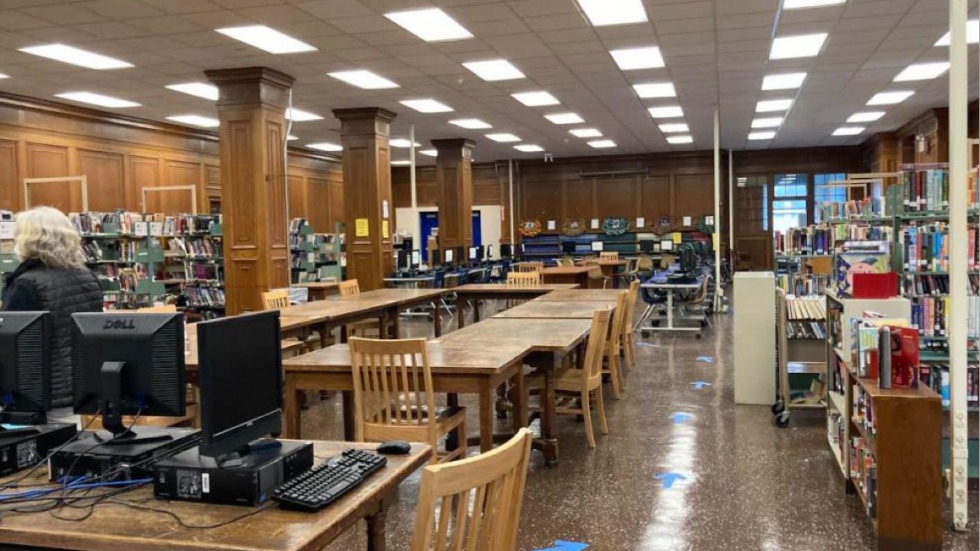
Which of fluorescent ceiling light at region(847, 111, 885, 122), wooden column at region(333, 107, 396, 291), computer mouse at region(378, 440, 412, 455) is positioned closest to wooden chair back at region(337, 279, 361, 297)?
wooden column at region(333, 107, 396, 291)

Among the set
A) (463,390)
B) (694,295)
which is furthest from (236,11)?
(694,295)

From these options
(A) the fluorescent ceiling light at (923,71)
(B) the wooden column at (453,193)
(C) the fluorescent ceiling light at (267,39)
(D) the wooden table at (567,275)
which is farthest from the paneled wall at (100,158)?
(A) the fluorescent ceiling light at (923,71)

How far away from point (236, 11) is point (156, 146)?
7438 millimetres

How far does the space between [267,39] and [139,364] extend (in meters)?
6.35

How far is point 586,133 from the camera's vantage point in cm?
1596

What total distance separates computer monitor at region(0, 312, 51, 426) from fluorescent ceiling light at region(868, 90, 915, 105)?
12.1m

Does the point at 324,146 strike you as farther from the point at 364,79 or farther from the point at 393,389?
the point at 393,389

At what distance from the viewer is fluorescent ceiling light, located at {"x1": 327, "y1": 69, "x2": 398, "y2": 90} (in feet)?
31.4

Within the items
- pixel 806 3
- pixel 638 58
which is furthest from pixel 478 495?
pixel 638 58

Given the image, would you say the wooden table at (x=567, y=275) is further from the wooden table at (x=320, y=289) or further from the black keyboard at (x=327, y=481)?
the black keyboard at (x=327, y=481)

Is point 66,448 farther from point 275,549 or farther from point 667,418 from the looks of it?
point 667,418

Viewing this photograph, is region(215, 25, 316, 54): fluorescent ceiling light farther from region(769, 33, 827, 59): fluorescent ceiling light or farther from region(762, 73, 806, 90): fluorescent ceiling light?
region(762, 73, 806, 90): fluorescent ceiling light

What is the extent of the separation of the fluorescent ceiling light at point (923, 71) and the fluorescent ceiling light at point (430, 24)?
19.1 feet

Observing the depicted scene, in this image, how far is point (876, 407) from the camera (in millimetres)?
3422
